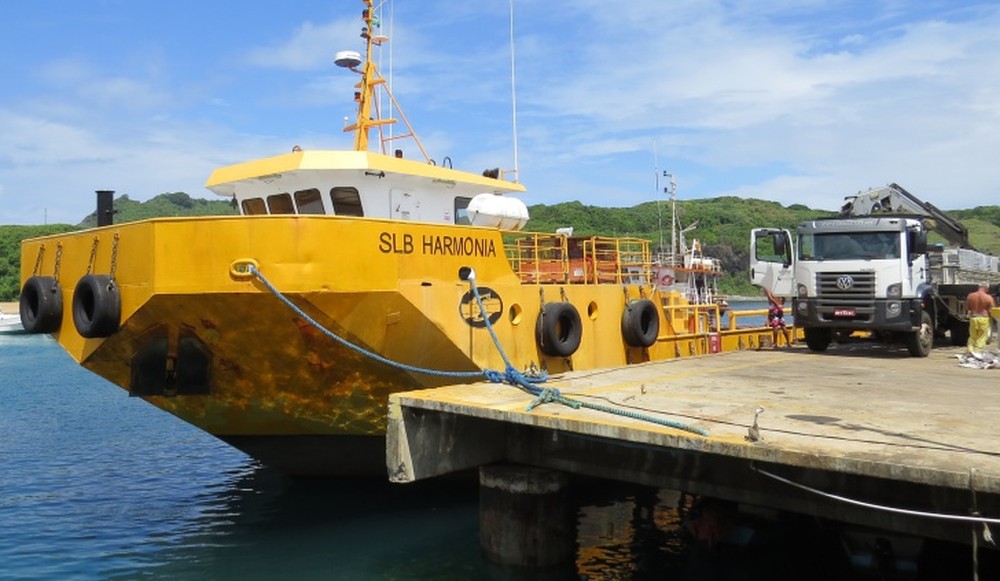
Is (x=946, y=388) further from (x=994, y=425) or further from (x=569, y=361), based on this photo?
(x=569, y=361)

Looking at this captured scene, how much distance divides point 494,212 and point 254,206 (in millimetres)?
3296

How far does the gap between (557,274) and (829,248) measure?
5.04 metres

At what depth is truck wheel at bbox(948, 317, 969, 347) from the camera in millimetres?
15750

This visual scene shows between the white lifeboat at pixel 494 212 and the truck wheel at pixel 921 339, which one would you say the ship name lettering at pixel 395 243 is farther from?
the truck wheel at pixel 921 339

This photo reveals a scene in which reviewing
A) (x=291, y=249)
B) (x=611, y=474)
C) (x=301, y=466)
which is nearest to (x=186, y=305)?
(x=291, y=249)

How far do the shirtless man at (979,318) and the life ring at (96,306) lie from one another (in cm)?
1203

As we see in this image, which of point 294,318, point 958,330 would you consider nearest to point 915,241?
point 958,330

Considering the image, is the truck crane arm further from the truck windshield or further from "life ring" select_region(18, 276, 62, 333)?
"life ring" select_region(18, 276, 62, 333)

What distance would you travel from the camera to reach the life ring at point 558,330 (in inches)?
393

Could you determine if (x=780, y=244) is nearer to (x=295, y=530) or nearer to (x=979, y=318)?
(x=979, y=318)

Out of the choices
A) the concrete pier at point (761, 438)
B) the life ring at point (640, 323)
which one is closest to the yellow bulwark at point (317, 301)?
the life ring at point (640, 323)

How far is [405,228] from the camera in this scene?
8539 millimetres

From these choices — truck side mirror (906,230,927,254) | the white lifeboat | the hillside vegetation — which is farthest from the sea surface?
the hillside vegetation

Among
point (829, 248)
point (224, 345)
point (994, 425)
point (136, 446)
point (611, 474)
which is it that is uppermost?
point (829, 248)
